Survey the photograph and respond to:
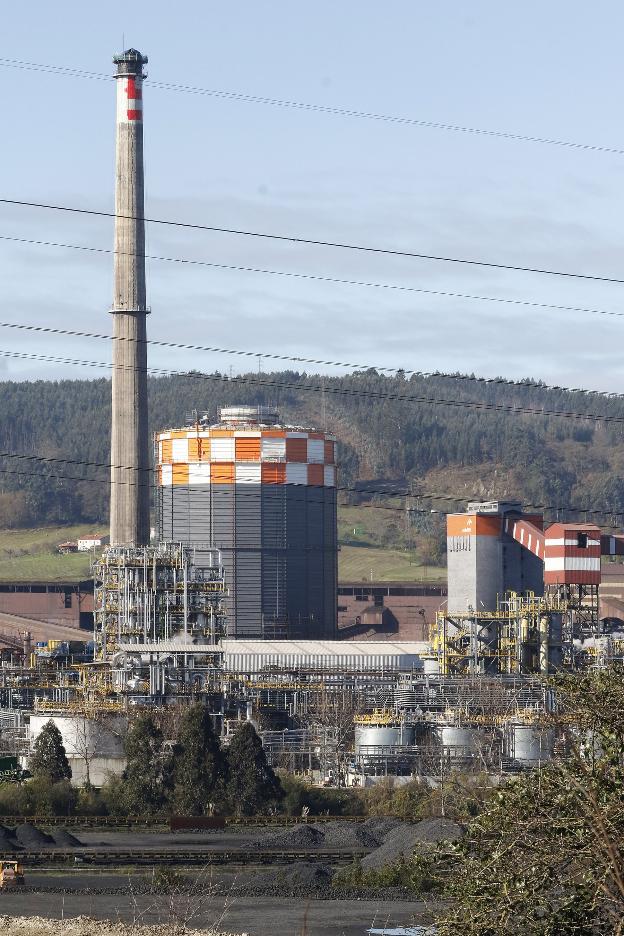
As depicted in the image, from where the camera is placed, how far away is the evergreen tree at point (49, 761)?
6288 cm

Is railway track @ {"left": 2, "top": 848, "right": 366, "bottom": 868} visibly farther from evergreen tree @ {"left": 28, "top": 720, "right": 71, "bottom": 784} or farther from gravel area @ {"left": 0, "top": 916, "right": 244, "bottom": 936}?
evergreen tree @ {"left": 28, "top": 720, "right": 71, "bottom": 784}

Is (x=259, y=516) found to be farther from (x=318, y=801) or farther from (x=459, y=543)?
(x=318, y=801)

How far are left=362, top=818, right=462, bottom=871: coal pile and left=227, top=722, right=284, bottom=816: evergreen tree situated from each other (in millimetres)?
14503

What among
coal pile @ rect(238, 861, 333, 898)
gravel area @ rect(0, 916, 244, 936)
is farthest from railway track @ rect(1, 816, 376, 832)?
gravel area @ rect(0, 916, 244, 936)

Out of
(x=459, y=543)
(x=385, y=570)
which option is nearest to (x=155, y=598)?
(x=459, y=543)

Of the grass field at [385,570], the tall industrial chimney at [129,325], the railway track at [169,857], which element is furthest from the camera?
the grass field at [385,570]

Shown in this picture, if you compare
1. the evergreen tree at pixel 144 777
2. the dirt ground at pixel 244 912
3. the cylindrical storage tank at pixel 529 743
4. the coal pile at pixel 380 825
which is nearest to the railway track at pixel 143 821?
the evergreen tree at pixel 144 777

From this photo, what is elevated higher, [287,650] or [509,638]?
[509,638]

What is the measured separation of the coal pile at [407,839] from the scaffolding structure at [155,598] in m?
40.7

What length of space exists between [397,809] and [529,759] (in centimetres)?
1038

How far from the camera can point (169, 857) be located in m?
45.2

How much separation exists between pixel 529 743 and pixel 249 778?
14.4 meters

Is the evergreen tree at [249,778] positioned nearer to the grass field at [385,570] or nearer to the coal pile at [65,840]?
the coal pile at [65,840]

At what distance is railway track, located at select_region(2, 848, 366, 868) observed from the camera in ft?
145
